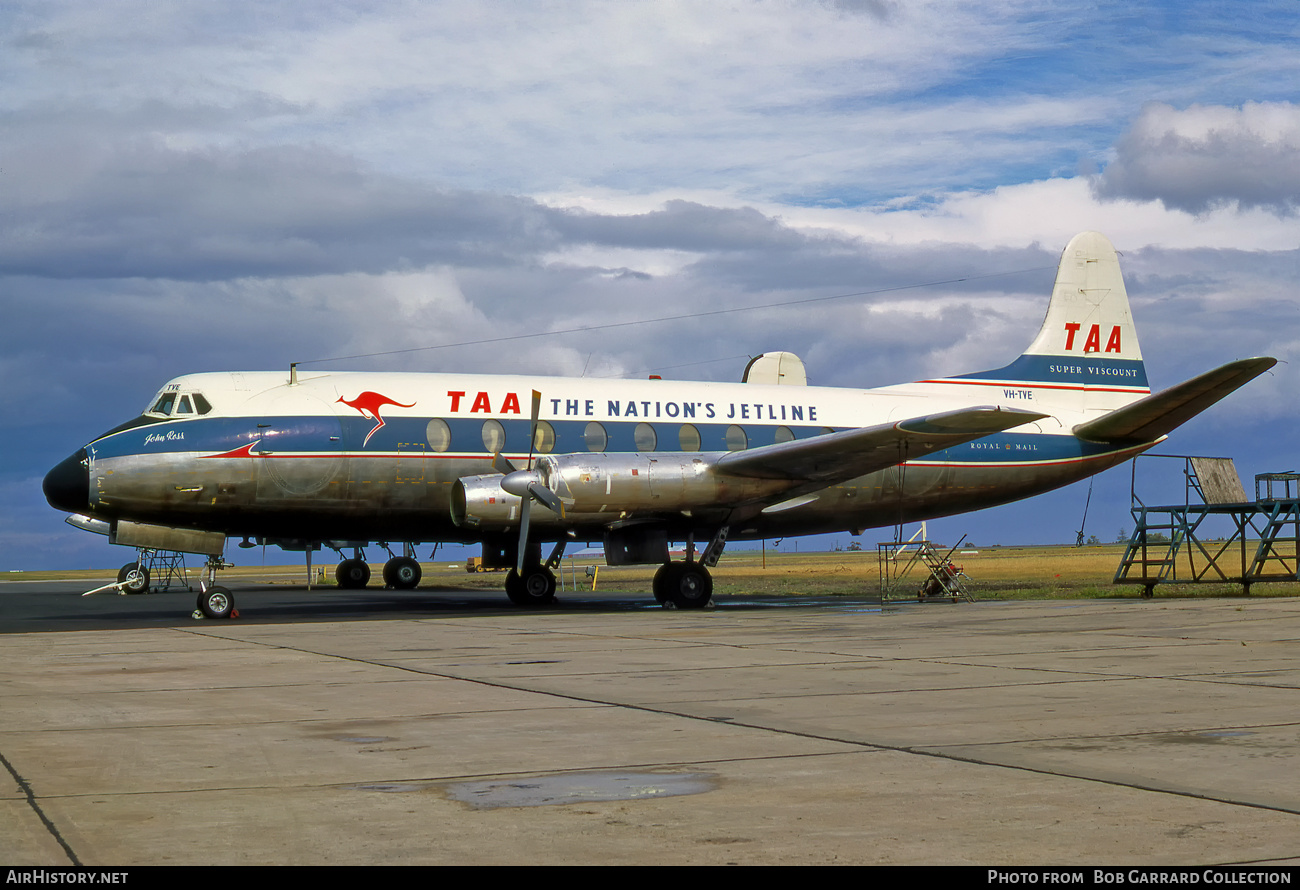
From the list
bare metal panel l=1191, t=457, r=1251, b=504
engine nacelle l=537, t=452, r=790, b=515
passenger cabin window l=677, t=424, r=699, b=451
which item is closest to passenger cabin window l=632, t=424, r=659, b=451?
passenger cabin window l=677, t=424, r=699, b=451

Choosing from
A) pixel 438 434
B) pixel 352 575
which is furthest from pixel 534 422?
pixel 352 575

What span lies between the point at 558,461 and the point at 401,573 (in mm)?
23864

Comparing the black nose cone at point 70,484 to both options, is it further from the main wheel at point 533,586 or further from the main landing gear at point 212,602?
the main wheel at point 533,586

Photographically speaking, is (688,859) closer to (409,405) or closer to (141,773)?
(141,773)

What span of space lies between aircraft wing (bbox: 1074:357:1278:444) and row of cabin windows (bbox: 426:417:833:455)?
742cm

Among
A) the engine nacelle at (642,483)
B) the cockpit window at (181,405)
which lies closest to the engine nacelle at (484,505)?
the engine nacelle at (642,483)

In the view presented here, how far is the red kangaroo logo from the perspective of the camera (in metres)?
23.0

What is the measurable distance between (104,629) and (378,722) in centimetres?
1332

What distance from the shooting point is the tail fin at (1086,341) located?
28.8 metres

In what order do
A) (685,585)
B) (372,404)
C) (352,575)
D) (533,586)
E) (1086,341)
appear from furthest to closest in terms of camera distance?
1. (352,575)
2. (1086,341)
3. (533,586)
4. (685,585)
5. (372,404)

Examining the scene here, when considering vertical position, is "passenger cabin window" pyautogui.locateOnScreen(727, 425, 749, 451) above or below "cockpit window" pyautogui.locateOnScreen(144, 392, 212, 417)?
below

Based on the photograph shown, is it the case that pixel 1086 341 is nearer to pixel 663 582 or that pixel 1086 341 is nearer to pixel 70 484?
pixel 663 582

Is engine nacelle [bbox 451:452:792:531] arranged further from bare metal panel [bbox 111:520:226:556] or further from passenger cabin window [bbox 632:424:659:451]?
bare metal panel [bbox 111:520:226:556]

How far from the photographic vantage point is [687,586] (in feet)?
76.9
